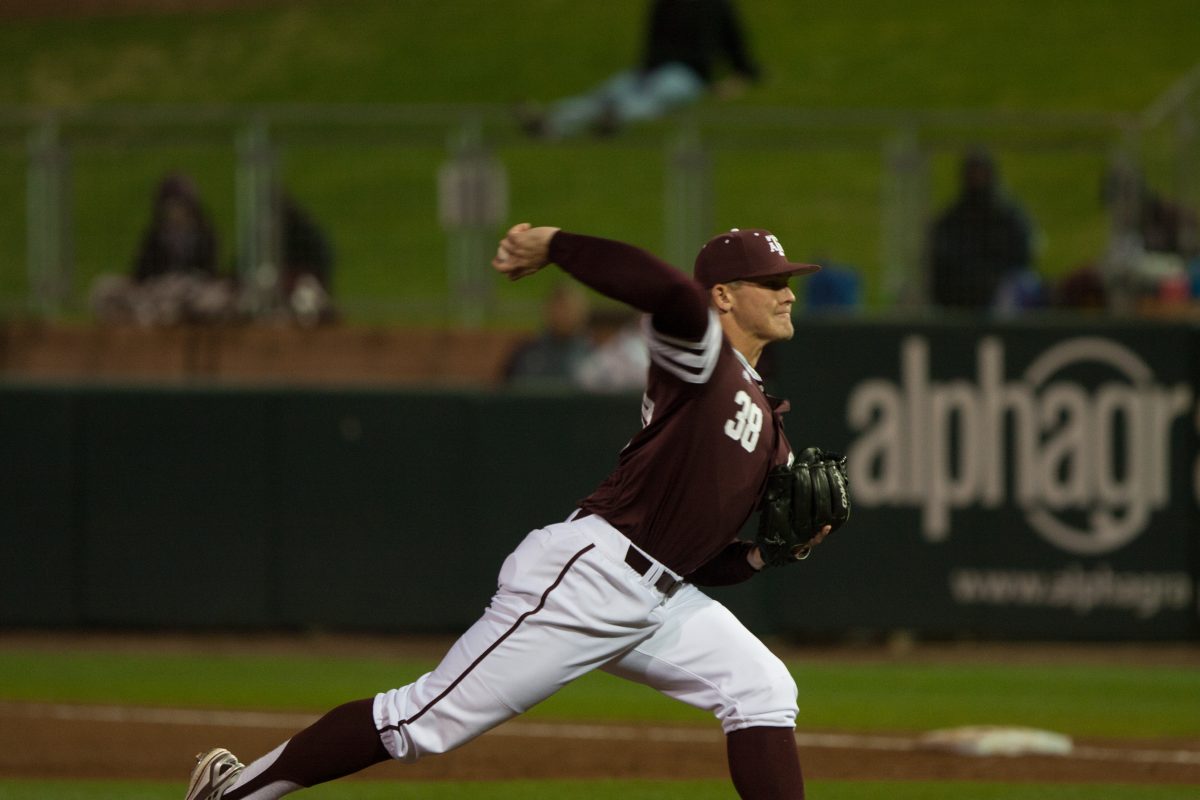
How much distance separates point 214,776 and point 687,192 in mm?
7979

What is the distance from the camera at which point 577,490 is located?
1124 cm

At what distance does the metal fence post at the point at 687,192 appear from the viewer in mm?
12570

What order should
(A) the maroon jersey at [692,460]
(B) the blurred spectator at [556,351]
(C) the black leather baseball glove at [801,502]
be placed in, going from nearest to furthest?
(A) the maroon jersey at [692,460]
(C) the black leather baseball glove at [801,502]
(B) the blurred spectator at [556,351]

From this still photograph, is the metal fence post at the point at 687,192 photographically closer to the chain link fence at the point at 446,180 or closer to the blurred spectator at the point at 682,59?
the chain link fence at the point at 446,180

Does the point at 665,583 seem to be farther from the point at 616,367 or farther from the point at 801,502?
the point at 616,367

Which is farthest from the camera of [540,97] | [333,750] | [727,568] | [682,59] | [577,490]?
[540,97]

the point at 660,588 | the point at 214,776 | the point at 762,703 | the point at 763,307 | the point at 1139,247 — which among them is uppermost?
the point at 1139,247

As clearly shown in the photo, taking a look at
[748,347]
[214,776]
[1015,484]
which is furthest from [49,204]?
[748,347]

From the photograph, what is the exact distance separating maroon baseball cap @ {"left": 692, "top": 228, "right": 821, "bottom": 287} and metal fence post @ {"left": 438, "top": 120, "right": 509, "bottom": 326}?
7.51m

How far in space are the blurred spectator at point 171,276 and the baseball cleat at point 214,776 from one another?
25.2 feet

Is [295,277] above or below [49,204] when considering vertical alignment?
below

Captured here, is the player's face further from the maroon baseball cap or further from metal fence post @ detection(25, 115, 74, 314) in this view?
metal fence post @ detection(25, 115, 74, 314)

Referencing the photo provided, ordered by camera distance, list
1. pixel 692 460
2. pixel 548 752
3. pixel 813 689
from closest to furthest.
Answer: pixel 692 460 < pixel 548 752 < pixel 813 689

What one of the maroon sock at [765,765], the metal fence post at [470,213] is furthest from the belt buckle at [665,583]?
the metal fence post at [470,213]
